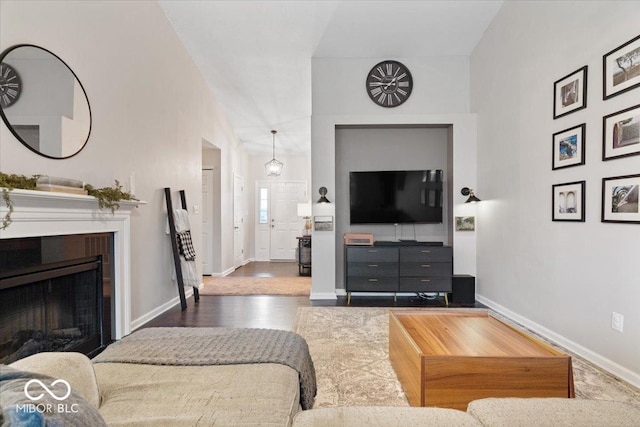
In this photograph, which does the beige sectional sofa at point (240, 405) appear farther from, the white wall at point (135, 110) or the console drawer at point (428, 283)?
the console drawer at point (428, 283)

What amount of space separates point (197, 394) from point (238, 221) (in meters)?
6.47

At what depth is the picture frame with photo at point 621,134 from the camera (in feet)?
7.29

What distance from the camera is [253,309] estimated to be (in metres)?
4.01

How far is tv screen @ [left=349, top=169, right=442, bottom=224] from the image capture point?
15.0ft

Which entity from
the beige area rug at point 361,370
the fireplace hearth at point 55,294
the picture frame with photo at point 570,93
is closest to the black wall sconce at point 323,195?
the beige area rug at point 361,370

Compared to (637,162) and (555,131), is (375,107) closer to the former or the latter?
(555,131)

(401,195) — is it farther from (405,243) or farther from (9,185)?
(9,185)

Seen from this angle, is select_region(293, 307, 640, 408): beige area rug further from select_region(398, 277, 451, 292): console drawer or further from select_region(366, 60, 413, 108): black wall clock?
select_region(366, 60, 413, 108): black wall clock

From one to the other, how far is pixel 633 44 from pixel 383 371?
8.82 feet

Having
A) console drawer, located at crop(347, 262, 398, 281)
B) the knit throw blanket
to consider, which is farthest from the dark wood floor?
the knit throw blanket

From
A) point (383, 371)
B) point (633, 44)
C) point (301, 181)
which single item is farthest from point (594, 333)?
point (301, 181)

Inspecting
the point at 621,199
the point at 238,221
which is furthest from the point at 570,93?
the point at 238,221

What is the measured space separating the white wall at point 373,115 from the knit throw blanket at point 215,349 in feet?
9.32

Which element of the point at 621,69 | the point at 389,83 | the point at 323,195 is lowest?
the point at 323,195
